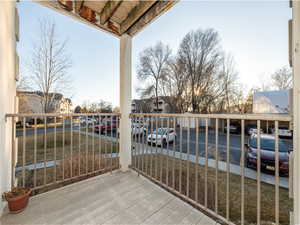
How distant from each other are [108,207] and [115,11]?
269 cm

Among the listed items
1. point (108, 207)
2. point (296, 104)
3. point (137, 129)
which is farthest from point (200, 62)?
point (108, 207)

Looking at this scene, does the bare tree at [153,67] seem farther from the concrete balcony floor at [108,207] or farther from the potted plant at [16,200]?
the potted plant at [16,200]

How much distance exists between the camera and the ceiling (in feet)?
6.02

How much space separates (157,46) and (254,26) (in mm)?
8703

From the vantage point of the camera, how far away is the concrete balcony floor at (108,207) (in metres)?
1.27

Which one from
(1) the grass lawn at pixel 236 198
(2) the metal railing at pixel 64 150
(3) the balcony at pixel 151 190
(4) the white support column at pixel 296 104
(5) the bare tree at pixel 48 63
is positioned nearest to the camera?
(4) the white support column at pixel 296 104

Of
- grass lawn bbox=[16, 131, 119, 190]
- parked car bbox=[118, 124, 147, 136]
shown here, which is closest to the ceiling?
parked car bbox=[118, 124, 147, 136]

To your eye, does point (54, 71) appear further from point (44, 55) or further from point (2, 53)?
point (2, 53)

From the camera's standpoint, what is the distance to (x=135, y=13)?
200cm

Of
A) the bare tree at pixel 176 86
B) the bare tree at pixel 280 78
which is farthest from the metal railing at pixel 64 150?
the bare tree at pixel 280 78

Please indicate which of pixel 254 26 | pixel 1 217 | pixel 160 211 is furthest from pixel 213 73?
pixel 1 217

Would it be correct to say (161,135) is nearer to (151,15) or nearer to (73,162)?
(151,15)

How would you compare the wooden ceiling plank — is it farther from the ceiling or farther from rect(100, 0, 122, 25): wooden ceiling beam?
rect(100, 0, 122, 25): wooden ceiling beam

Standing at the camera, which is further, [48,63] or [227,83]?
[227,83]
